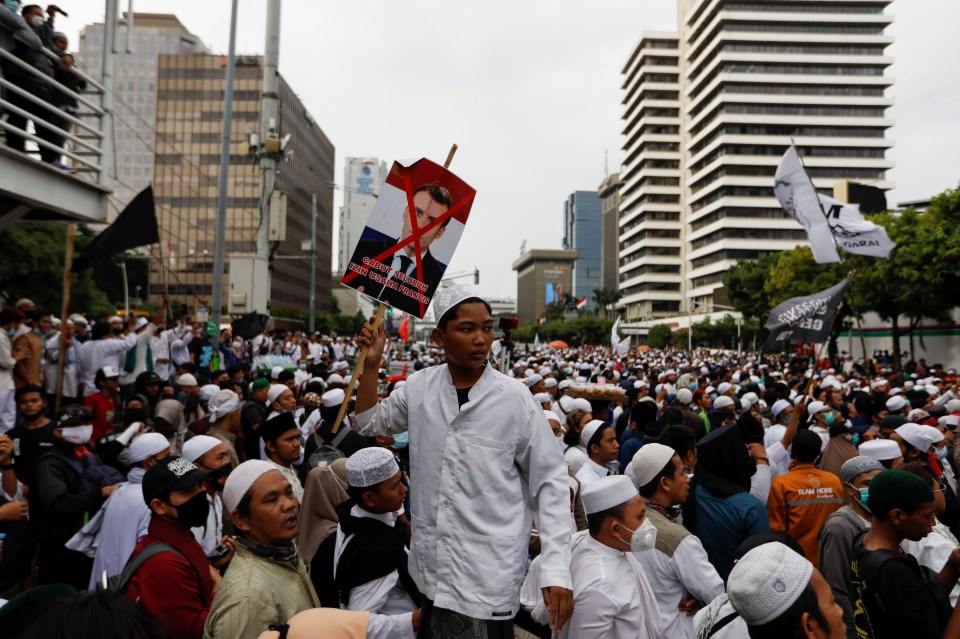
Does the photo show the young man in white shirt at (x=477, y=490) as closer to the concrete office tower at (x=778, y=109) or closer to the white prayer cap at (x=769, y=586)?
the white prayer cap at (x=769, y=586)

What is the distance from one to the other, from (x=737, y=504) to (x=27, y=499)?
16.6 ft

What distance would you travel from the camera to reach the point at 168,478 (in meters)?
3.09

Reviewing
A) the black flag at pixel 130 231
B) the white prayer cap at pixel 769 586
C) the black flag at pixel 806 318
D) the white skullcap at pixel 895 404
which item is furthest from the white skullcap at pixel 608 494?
the black flag at pixel 806 318

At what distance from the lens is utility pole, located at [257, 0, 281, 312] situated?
45.0 feet

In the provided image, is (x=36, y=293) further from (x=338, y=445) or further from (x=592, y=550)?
(x=592, y=550)

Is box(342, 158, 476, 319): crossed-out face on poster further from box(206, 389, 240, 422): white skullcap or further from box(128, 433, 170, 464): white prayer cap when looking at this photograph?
box(206, 389, 240, 422): white skullcap

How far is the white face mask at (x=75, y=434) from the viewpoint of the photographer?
203 inches

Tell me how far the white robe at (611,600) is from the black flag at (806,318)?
31.5ft

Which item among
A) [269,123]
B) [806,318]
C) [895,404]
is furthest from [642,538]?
[269,123]

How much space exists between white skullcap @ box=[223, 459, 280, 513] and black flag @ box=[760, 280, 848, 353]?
10.6 m

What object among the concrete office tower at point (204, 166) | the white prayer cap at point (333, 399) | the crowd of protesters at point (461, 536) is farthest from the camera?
the concrete office tower at point (204, 166)

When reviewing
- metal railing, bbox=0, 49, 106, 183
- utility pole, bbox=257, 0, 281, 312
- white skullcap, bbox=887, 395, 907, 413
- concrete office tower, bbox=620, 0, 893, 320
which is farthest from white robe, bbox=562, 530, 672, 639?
concrete office tower, bbox=620, 0, 893, 320

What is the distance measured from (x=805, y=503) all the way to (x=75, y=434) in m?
5.33

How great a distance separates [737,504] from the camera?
4195 millimetres
